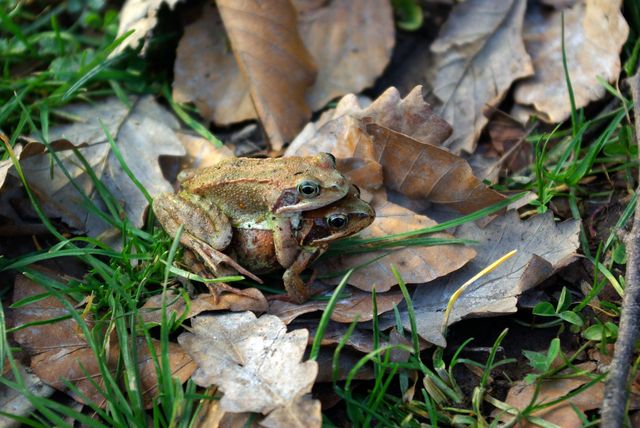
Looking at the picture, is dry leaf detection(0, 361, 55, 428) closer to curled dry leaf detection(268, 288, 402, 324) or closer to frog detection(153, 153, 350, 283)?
frog detection(153, 153, 350, 283)

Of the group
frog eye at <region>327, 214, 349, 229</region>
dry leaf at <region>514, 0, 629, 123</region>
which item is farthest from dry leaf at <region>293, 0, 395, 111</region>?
frog eye at <region>327, 214, 349, 229</region>

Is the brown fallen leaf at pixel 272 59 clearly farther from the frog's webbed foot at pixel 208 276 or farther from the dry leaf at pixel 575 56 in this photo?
the dry leaf at pixel 575 56

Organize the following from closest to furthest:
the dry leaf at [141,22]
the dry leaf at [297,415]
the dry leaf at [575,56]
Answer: the dry leaf at [297,415], the dry leaf at [575,56], the dry leaf at [141,22]

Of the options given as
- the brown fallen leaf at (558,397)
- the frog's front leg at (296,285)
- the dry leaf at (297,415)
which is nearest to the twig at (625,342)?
the brown fallen leaf at (558,397)

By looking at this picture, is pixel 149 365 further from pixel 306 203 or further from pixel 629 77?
pixel 629 77

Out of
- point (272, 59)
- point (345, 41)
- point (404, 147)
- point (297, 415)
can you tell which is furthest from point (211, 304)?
point (345, 41)

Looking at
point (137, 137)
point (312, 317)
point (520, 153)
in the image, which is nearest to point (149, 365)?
point (312, 317)
